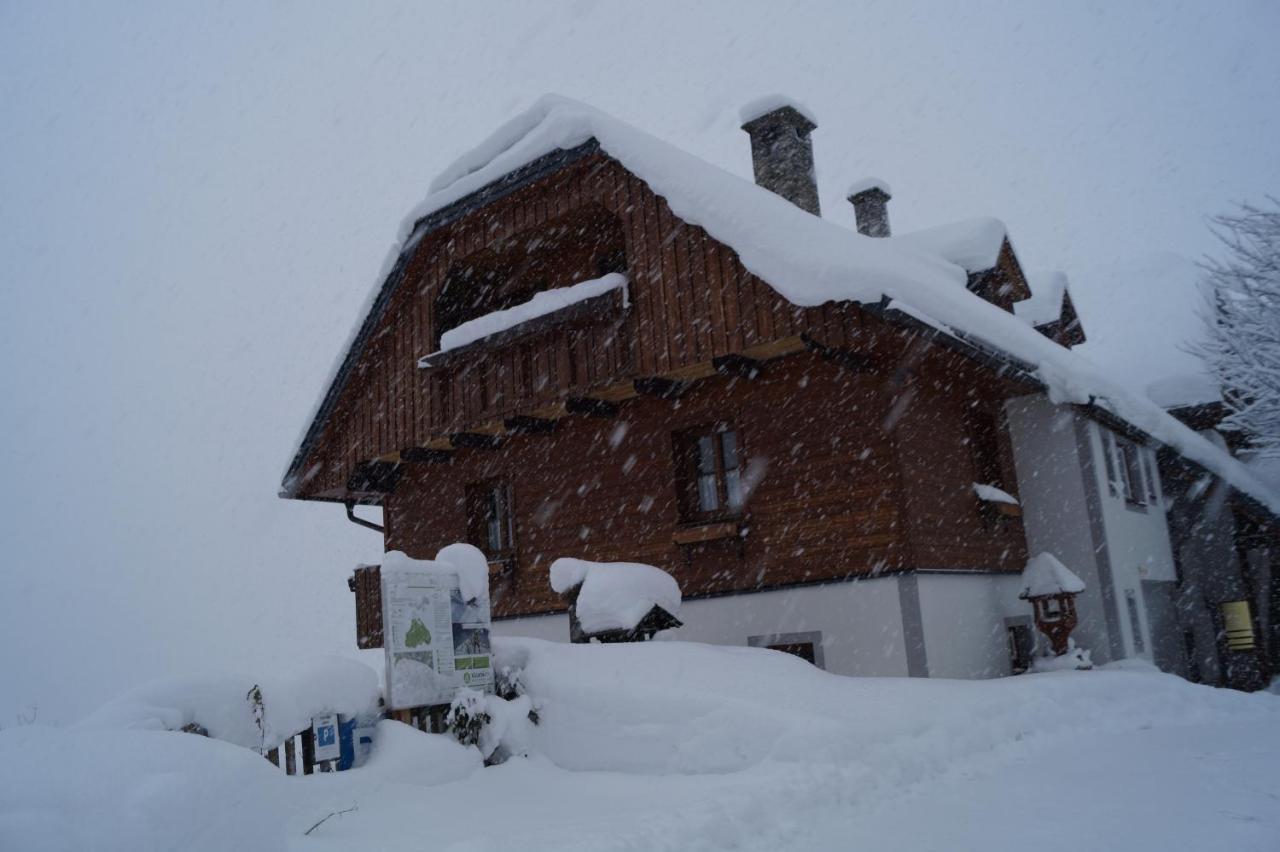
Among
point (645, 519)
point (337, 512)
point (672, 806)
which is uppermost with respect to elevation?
point (337, 512)

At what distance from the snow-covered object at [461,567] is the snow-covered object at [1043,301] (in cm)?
1091

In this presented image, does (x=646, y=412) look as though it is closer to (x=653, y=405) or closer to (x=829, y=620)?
(x=653, y=405)

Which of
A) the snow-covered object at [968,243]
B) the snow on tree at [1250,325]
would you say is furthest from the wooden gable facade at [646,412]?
the snow on tree at [1250,325]

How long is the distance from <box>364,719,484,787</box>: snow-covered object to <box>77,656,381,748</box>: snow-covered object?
0.89 ft

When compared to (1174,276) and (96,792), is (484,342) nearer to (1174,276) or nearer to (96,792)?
(96,792)

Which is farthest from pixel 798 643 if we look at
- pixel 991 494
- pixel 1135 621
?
pixel 1135 621

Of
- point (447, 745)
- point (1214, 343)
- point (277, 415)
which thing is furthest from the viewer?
point (277, 415)

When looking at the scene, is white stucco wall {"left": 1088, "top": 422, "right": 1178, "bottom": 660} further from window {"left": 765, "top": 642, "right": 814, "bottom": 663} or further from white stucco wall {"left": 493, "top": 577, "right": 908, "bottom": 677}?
window {"left": 765, "top": 642, "right": 814, "bottom": 663}

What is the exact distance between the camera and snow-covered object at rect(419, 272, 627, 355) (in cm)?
1196

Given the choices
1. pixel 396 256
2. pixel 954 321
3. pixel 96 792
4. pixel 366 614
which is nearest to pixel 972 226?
pixel 954 321

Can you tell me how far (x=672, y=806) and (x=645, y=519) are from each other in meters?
6.59

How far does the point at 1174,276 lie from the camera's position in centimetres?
2508

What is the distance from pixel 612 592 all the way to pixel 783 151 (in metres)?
8.58

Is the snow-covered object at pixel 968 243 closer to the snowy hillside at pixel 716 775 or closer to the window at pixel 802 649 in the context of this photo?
the window at pixel 802 649
